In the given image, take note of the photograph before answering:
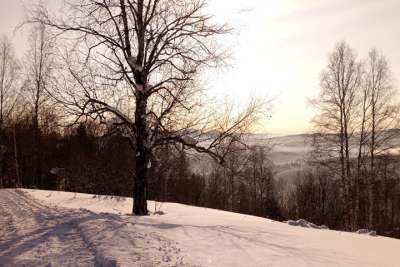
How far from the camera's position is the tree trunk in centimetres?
1362

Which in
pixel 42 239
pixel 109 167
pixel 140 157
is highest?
pixel 140 157

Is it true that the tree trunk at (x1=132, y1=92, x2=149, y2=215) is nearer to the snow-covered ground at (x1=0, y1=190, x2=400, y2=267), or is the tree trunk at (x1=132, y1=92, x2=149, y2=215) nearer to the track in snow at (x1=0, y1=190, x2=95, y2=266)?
the track in snow at (x1=0, y1=190, x2=95, y2=266)

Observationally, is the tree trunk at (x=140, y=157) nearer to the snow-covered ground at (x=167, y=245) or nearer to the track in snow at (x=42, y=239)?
the track in snow at (x=42, y=239)

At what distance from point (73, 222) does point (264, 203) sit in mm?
48019

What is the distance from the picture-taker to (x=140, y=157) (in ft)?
45.0

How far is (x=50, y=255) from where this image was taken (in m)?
7.53

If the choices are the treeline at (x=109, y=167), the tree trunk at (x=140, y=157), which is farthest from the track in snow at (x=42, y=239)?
the treeline at (x=109, y=167)

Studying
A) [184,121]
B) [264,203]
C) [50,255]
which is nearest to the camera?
[50,255]

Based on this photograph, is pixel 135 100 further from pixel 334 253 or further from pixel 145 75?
pixel 334 253

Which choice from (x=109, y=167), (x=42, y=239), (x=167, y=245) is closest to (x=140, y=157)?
(x=42, y=239)

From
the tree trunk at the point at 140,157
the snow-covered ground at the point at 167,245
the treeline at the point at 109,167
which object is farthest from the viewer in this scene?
the treeline at the point at 109,167

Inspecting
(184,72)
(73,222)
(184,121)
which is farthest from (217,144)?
(73,222)

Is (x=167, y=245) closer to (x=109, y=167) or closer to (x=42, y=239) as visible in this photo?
(x=42, y=239)

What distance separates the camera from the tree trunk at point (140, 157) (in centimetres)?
1362
